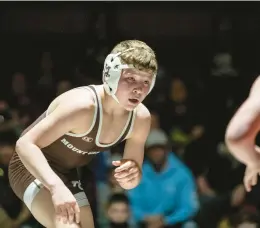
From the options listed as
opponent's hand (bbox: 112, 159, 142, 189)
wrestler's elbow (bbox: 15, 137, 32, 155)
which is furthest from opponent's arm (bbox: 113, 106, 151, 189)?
wrestler's elbow (bbox: 15, 137, 32, 155)

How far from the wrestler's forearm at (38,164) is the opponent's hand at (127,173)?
0.92 ft

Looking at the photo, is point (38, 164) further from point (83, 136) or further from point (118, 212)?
point (118, 212)

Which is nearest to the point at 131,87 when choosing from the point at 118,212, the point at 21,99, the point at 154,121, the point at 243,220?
the point at 118,212

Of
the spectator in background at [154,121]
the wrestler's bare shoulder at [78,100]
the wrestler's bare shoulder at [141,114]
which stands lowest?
the spectator in background at [154,121]

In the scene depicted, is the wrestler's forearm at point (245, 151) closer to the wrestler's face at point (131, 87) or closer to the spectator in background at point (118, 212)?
the wrestler's face at point (131, 87)

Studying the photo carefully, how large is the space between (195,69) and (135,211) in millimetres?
2018

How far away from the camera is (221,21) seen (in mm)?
7098

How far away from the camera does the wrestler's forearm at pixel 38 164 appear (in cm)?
334

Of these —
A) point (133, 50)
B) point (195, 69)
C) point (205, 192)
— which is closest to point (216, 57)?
point (195, 69)

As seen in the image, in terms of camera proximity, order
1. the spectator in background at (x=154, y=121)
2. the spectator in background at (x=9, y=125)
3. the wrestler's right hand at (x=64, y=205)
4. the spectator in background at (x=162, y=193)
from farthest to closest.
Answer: the spectator in background at (x=154, y=121), the spectator in background at (x=162, y=193), the spectator in background at (x=9, y=125), the wrestler's right hand at (x=64, y=205)

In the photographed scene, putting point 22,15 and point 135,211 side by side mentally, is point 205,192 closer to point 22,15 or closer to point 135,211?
point 135,211

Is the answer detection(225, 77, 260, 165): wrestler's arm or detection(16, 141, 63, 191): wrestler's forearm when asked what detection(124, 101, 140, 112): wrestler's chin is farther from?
detection(225, 77, 260, 165): wrestler's arm

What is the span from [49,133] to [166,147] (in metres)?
2.27

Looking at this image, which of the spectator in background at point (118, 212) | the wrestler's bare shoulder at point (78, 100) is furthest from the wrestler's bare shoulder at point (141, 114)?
the spectator in background at point (118, 212)
